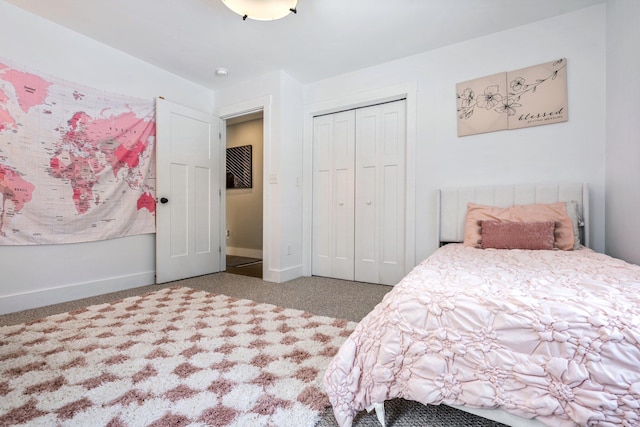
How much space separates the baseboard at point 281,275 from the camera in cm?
328

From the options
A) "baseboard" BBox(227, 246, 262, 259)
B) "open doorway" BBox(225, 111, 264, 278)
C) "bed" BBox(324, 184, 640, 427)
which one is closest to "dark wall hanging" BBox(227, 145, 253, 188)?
"open doorway" BBox(225, 111, 264, 278)

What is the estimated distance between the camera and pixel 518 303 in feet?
2.96

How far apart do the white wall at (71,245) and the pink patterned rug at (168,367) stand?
1.72ft

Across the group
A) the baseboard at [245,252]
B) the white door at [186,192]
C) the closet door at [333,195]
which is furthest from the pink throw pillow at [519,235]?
the baseboard at [245,252]

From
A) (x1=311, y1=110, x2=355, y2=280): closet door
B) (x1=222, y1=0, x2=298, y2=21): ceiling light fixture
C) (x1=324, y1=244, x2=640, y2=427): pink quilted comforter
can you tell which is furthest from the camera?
(x1=311, y1=110, x2=355, y2=280): closet door

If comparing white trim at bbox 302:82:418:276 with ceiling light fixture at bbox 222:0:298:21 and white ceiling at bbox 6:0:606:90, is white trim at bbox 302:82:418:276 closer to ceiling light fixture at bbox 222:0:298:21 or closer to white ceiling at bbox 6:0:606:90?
white ceiling at bbox 6:0:606:90

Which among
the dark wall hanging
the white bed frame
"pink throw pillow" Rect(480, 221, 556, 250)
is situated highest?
the dark wall hanging

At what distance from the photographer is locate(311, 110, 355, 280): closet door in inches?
135

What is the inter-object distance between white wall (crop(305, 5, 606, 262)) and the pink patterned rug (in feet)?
5.96

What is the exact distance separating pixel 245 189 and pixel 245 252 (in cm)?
116

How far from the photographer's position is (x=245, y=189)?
5391 mm

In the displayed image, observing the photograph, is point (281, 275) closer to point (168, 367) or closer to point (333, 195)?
point (333, 195)

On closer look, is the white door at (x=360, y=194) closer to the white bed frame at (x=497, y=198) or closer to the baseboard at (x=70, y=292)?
the white bed frame at (x=497, y=198)

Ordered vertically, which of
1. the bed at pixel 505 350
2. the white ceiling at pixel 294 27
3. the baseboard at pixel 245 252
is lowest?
the baseboard at pixel 245 252
